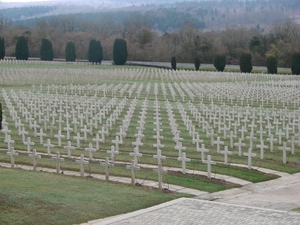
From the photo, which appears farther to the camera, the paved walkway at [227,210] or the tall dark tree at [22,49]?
the tall dark tree at [22,49]

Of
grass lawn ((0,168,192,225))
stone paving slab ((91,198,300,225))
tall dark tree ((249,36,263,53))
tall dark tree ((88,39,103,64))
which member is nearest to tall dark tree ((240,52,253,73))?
tall dark tree ((249,36,263,53))

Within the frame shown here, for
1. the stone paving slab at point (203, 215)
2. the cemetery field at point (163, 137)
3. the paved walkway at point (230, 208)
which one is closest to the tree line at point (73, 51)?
the cemetery field at point (163, 137)

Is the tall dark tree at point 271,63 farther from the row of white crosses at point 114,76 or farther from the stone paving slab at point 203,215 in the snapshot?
the stone paving slab at point 203,215

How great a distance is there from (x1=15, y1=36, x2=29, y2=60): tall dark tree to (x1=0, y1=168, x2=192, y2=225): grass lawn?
221 ft

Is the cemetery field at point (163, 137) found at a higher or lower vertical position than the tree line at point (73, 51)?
lower

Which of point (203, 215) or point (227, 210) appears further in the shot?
point (227, 210)

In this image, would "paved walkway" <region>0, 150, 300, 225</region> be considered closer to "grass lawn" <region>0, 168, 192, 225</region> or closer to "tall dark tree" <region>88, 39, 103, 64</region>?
"grass lawn" <region>0, 168, 192, 225</region>

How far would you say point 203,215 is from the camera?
1105cm

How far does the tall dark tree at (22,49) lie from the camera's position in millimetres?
80137

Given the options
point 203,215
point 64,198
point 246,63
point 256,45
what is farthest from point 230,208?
point 256,45

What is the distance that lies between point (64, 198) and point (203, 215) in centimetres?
272

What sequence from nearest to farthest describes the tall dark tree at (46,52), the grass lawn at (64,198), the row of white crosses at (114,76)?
the grass lawn at (64,198)
the row of white crosses at (114,76)
the tall dark tree at (46,52)

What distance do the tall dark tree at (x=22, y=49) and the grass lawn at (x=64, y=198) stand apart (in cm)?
6747

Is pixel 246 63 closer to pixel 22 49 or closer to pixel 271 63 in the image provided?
pixel 271 63
